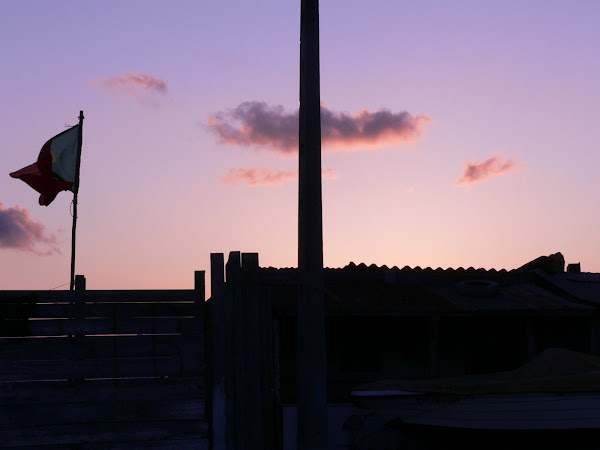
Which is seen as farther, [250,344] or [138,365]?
[250,344]

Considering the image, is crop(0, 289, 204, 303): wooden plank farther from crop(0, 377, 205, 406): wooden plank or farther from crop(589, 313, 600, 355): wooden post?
crop(589, 313, 600, 355): wooden post

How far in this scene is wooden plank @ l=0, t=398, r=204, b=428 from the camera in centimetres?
848

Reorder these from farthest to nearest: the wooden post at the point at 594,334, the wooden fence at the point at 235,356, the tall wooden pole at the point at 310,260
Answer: the wooden post at the point at 594,334
the wooden fence at the point at 235,356
the tall wooden pole at the point at 310,260

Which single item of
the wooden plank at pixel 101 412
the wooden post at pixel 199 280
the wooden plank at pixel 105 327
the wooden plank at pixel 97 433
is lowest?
the wooden plank at pixel 97 433

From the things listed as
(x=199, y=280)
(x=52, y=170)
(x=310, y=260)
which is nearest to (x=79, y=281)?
(x=52, y=170)

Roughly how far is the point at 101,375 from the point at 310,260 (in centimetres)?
287

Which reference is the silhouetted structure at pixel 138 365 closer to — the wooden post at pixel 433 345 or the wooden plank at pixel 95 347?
the wooden plank at pixel 95 347

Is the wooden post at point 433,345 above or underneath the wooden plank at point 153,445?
above

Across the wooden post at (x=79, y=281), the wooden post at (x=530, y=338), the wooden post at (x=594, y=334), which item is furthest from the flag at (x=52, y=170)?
the wooden post at (x=594, y=334)

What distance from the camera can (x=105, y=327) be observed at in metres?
8.78

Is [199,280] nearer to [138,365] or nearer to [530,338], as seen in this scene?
[138,365]

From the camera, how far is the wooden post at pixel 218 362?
28.0 ft

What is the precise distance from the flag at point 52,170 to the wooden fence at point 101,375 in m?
10.2

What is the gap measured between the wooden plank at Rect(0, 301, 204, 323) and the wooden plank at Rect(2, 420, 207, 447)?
44.3 inches
